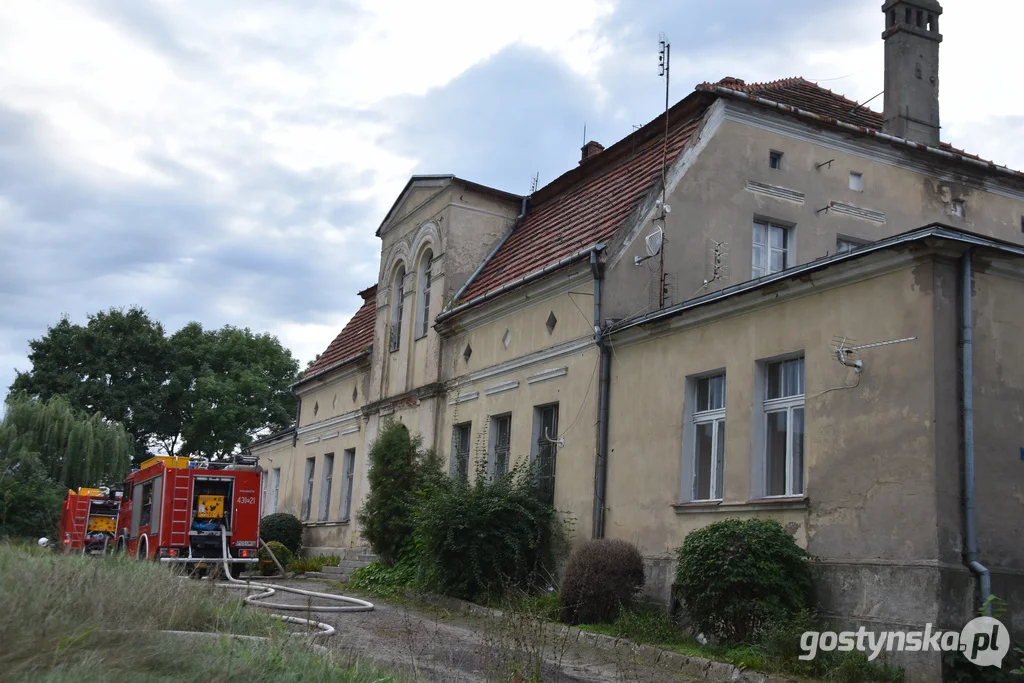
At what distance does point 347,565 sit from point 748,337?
45.1 feet

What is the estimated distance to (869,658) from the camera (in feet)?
34.0

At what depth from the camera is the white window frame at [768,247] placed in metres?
18.2

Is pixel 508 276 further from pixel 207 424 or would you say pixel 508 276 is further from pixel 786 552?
pixel 207 424

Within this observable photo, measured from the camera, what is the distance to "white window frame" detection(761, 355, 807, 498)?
1241cm

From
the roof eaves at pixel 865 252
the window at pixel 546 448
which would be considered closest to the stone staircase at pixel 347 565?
the window at pixel 546 448

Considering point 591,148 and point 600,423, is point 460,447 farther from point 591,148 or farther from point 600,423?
point 591,148

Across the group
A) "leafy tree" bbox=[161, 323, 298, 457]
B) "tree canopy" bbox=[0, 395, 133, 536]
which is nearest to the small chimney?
"tree canopy" bbox=[0, 395, 133, 536]

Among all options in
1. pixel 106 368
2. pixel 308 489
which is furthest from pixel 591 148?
pixel 106 368

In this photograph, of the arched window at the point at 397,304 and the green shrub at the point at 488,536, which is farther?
the arched window at the point at 397,304

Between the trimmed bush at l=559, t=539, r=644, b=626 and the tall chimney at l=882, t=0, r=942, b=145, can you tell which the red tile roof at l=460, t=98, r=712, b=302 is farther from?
the trimmed bush at l=559, t=539, r=644, b=626

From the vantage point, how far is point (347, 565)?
23.9 meters

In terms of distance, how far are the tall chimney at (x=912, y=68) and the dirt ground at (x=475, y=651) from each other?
12.6 metres

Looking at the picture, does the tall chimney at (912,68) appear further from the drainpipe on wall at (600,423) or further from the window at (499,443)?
the window at (499,443)

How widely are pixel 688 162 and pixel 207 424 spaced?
4464 centimetres
